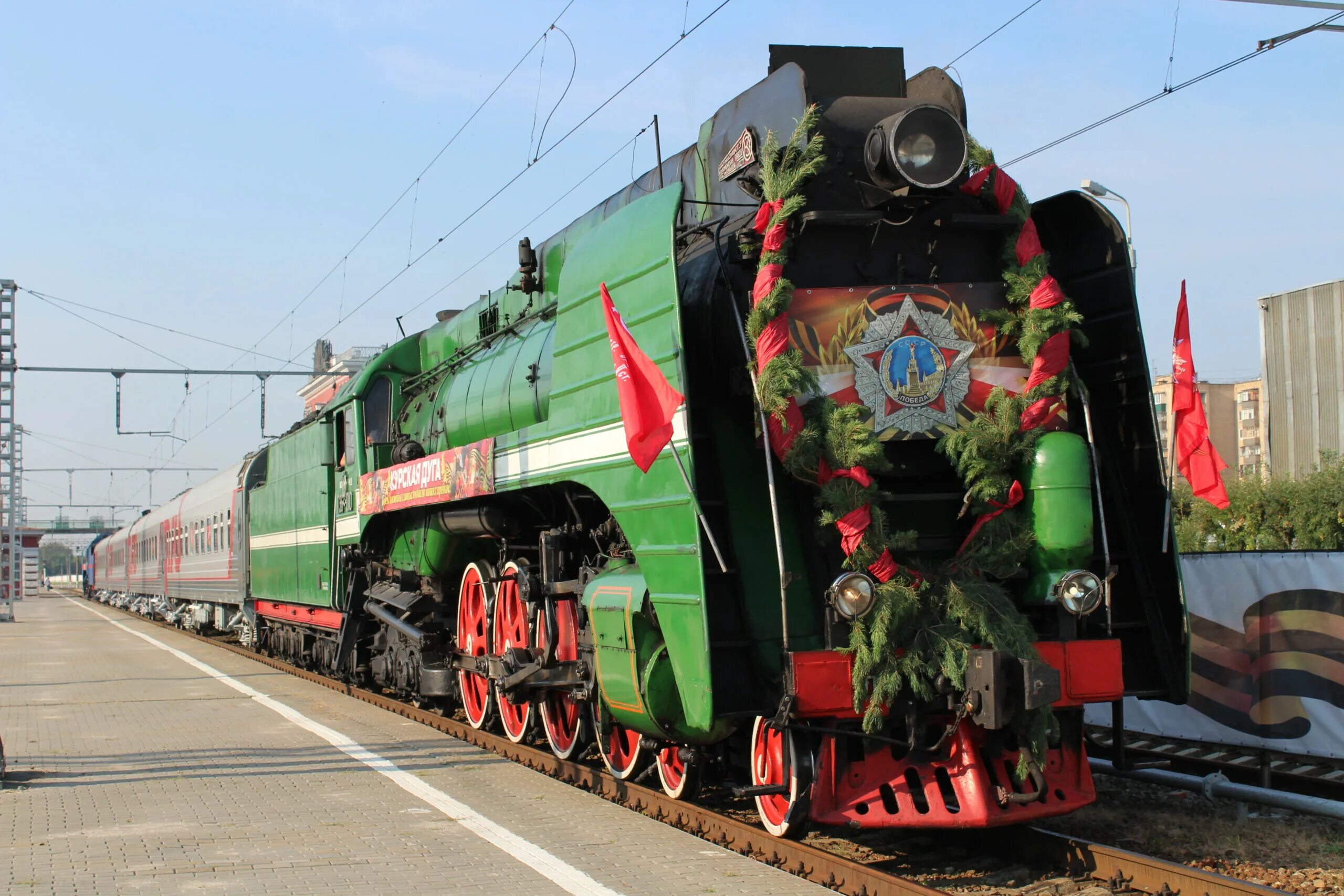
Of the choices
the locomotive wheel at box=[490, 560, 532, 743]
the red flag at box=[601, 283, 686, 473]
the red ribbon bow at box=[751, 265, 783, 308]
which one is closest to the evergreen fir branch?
the red ribbon bow at box=[751, 265, 783, 308]

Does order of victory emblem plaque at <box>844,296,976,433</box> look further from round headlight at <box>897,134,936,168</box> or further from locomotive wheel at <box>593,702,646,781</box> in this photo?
locomotive wheel at <box>593,702,646,781</box>

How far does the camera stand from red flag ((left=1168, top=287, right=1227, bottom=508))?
662 centimetres

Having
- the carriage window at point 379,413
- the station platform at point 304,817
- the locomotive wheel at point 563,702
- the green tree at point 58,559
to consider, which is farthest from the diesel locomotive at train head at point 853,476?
the green tree at point 58,559

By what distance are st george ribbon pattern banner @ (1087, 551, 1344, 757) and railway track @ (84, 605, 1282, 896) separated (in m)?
2.82

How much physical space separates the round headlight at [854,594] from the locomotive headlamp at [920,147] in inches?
79.5

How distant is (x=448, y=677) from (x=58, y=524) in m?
111

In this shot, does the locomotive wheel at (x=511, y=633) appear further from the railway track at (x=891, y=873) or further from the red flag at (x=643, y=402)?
the red flag at (x=643, y=402)

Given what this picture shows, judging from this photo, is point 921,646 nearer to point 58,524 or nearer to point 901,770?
point 901,770

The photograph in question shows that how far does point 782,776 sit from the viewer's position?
20.2 ft

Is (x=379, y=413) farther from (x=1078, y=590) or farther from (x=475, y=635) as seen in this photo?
(x=1078, y=590)

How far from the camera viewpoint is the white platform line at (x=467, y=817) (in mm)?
5633

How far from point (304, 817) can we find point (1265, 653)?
6.80 metres

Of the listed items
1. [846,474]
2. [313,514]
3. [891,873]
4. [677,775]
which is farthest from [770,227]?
[313,514]

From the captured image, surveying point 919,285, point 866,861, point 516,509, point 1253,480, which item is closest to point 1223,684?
point 866,861
